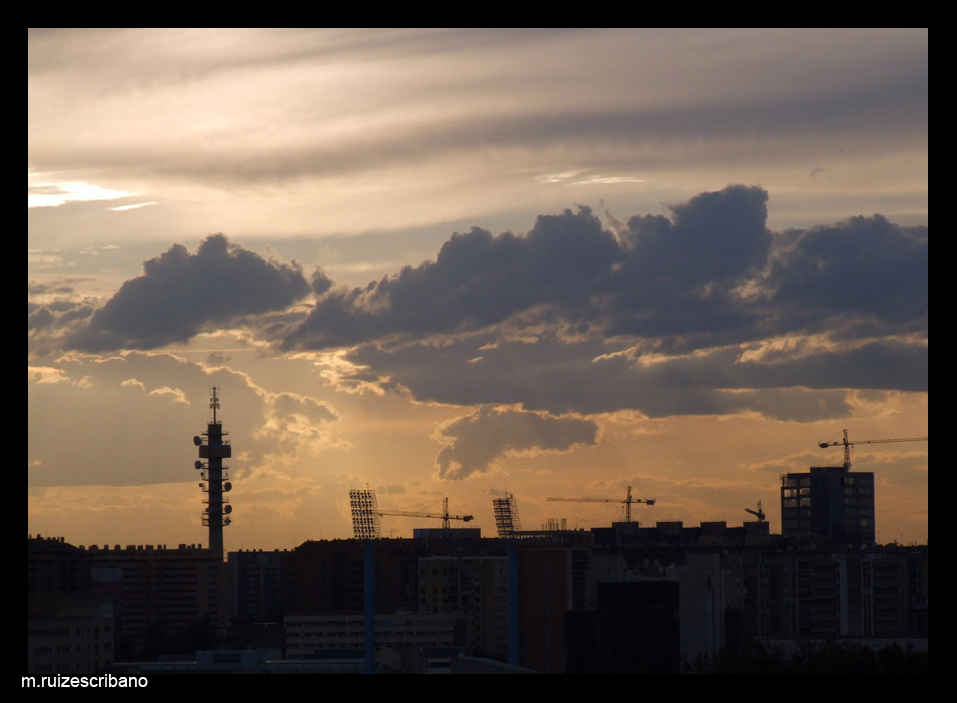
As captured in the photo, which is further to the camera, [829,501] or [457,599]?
[829,501]

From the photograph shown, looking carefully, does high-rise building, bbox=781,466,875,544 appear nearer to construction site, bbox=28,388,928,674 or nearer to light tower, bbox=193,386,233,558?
construction site, bbox=28,388,928,674

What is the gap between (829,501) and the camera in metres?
163

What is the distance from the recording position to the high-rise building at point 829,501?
6393 inches

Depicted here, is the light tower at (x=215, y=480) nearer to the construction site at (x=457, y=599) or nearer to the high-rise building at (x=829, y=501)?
the construction site at (x=457, y=599)

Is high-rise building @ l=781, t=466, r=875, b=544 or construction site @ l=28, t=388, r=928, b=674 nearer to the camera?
construction site @ l=28, t=388, r=928, b=674

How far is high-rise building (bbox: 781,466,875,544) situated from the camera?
6393 inches

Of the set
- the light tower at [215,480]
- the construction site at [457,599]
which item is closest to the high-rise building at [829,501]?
the construction site at [457,599]

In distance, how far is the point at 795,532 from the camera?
163375 mm

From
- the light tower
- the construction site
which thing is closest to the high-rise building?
the construction site

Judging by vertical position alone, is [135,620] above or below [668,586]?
below

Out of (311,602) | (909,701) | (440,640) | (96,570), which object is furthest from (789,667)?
(96,570)
